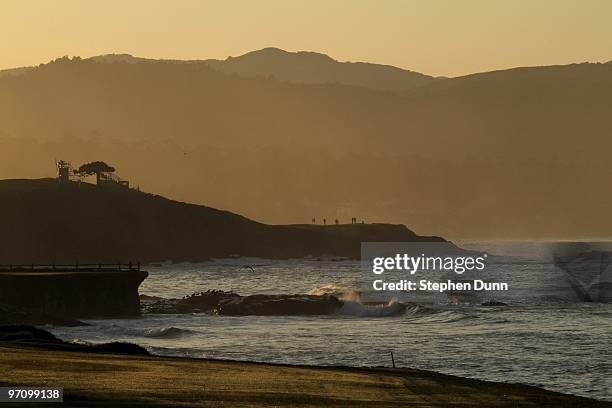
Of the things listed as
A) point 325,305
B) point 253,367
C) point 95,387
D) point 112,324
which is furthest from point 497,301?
point 95,387

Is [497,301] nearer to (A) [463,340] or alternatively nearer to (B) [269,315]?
(B) [269,315]

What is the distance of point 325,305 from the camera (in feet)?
399

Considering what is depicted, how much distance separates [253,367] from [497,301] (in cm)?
8547

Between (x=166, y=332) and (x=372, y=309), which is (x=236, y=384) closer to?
(x=166, y=332)

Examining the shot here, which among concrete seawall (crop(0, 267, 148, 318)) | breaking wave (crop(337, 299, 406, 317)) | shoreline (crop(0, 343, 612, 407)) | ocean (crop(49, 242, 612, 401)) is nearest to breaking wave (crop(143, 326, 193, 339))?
ocean (crop(49, 242, 612, 401))

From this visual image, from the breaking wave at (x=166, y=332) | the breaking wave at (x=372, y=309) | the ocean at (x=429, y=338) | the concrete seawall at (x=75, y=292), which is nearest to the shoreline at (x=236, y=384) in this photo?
the ocean at (x=429, y=338)

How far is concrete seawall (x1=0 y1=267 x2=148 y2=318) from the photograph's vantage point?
350 feet

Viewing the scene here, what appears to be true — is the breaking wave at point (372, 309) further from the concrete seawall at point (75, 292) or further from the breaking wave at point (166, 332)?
the breaking wave at point (166, 332)

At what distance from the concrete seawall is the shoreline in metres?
60.6

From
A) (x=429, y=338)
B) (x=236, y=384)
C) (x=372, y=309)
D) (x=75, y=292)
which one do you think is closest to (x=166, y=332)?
(x=429, y=338)

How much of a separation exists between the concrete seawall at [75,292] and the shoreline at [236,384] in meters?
60.6

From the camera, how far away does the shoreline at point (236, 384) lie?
3478cm

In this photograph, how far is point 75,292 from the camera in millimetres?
110500

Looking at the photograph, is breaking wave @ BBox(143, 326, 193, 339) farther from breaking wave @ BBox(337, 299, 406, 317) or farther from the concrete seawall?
breaking wave @ BBox(337, 299, 406, 317)
